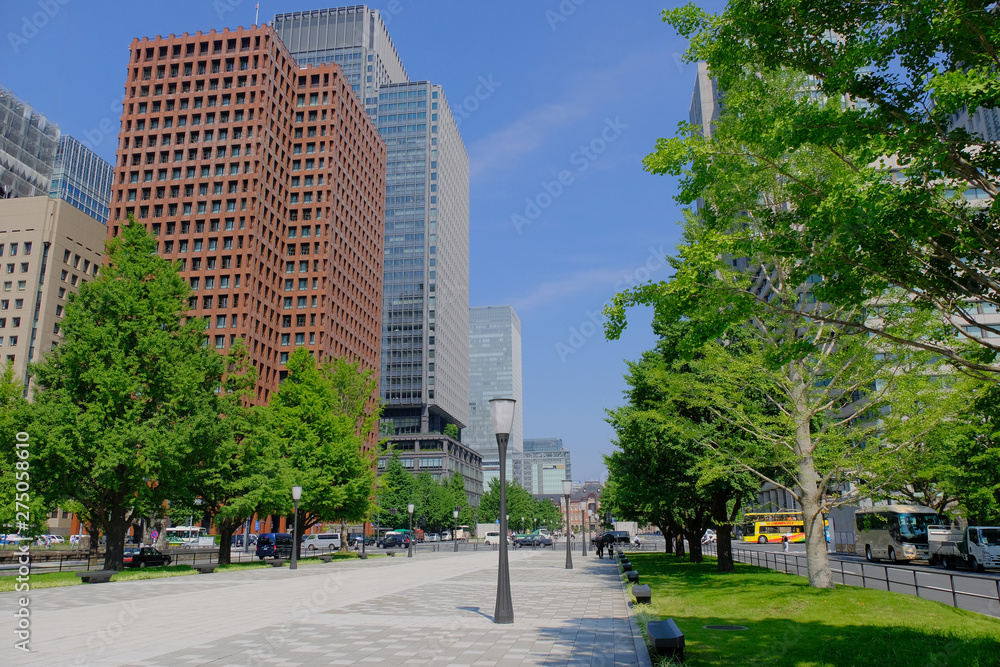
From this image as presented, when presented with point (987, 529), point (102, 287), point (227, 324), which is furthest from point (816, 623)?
point (227, 324)

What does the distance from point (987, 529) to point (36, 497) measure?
4087 centimetres

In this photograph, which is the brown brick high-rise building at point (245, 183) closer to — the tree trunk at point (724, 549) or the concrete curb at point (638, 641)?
the tree trunk at point (724, 549)

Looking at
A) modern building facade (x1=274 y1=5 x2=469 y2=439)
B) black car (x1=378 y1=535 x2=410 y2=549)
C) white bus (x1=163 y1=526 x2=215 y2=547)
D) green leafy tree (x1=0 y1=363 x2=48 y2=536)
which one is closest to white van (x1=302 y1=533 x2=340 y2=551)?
black car (x1=378 y1=535 x2=410 y2=549)

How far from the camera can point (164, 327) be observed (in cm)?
2933

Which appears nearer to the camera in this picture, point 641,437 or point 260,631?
point 260,631

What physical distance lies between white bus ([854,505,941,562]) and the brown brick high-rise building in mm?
73172

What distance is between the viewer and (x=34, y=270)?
92.8 meters

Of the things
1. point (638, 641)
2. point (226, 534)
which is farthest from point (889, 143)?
point (226, 534)

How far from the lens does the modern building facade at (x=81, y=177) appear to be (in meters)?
146

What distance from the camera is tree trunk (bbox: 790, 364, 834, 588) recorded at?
19562mm

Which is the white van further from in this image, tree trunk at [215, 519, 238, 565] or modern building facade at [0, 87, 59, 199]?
modern building facade at [0, 87, 59, 199]

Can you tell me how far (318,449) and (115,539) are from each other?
13.8 m

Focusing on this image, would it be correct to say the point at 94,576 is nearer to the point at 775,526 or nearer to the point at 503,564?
the point at 503,564

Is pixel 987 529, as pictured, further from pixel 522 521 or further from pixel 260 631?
pixel 522 521
